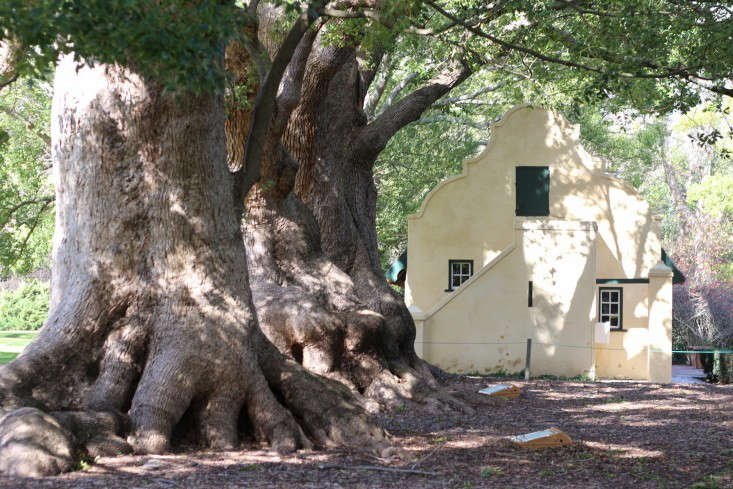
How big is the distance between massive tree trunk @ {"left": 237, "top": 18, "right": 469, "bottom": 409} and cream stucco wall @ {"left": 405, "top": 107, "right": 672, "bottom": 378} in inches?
208

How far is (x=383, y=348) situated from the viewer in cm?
1365

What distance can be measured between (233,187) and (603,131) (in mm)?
24833

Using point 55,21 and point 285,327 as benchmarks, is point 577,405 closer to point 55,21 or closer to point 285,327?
point 285,327

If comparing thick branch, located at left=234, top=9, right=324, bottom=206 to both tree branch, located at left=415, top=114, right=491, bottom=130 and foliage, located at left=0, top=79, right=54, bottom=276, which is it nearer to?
foliage, located at left=0, top=79, right=54, bottom=276

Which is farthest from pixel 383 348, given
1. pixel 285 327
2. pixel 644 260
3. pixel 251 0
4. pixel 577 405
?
pixel 644 260

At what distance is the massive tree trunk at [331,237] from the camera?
1216 cm

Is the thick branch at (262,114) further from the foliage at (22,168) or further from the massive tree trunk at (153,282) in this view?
the foliage at (22,168)

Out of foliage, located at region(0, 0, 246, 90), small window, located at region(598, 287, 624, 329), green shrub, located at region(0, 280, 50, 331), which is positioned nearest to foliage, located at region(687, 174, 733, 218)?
small window, located at region(598, 287, 624, 329)

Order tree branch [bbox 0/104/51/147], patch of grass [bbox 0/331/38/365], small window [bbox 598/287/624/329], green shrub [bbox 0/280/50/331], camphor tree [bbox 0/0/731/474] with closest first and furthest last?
1. camphor tree [bbox 0/0/731/474]
2. tree branch [bbox 0/104/51/147]
3. small window [bbox 598/287/624/329]
4. patch of grass [bbox 0/331/38/365]
5. green shrub [bbox 0/280/50/331]

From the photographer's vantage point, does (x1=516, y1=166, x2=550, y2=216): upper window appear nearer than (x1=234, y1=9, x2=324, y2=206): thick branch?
No

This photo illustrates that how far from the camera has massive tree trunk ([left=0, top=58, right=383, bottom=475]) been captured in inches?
336

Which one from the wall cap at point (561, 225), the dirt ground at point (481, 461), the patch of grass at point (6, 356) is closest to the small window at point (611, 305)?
the wall cap at point (561, 225)

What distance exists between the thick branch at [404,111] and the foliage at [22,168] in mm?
7078

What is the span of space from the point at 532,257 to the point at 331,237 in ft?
23.1
